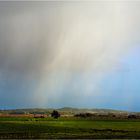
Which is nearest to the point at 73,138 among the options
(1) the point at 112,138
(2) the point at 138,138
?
(1) the point at 112,138

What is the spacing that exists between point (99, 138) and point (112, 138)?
2410 millimetres

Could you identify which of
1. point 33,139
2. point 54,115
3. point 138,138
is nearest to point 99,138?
point 138,138

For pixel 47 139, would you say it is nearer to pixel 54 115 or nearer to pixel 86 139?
pixel 86 139

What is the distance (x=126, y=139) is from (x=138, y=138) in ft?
12.1

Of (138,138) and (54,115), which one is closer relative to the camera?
(138,138)

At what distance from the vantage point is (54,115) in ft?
546

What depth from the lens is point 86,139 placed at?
67250 millimetres

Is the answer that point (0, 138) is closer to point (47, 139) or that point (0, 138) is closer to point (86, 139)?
point (47, 139)

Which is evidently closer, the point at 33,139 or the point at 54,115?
the point at 33,139

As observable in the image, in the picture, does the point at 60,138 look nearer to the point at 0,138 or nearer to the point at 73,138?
the point at 73,138

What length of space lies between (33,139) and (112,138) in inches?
579

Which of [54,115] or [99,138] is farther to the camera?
[54,115]

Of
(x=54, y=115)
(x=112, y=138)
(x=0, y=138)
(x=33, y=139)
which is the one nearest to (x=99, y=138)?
(x=112, y=138)

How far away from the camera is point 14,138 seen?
2685 inches
